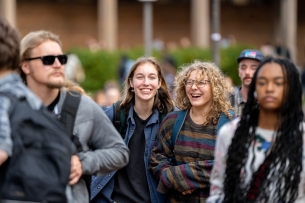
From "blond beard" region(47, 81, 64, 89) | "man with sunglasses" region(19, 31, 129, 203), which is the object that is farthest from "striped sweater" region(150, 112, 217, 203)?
"blond beard" region(47, 81, 64, 89)

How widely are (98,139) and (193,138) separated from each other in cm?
131

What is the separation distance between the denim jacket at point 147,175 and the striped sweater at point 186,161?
0.14 metres

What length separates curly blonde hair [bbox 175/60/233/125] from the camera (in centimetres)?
669

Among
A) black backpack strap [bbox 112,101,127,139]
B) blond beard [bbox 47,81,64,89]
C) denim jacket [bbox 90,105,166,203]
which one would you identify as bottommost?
denim jacket [bbox 90,105,166,203]

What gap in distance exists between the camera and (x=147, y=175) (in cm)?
682

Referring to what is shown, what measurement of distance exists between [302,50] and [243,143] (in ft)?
124

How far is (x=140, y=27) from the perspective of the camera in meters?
37.8

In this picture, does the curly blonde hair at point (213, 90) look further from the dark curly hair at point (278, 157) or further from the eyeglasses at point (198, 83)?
the dark curly hair at point (278, 157)

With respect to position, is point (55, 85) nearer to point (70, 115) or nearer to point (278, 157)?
point (70, 115)

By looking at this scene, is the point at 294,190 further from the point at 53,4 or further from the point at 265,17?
the point at 265,17

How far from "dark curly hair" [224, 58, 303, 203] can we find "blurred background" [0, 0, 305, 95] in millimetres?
19709

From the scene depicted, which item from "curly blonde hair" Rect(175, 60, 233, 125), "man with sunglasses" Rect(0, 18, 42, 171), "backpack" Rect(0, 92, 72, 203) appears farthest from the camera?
"curly blonde hair" Rect(175, 60, 233, 125)

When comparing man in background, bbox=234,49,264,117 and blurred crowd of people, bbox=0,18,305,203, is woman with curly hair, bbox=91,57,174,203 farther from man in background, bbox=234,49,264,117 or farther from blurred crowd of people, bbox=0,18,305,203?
man in background, bbox=234,49,264,117

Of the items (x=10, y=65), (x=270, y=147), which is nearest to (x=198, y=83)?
(x=270, y=147)
